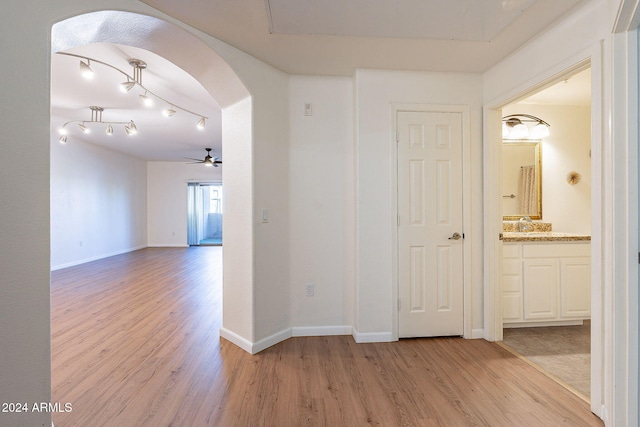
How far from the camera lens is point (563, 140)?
355 centimetres

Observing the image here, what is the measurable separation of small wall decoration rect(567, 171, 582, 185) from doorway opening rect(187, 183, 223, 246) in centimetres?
889

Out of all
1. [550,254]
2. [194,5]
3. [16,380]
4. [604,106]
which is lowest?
[16,380]

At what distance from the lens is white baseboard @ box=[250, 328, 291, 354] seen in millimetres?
2492

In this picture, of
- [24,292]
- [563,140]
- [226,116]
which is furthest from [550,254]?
[24,292]

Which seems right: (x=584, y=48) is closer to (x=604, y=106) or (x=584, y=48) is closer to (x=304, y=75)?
(x=604, y=106)

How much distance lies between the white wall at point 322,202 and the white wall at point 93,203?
567cm

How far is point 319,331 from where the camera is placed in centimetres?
285

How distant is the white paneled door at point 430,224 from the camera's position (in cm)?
278

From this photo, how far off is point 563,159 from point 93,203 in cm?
893

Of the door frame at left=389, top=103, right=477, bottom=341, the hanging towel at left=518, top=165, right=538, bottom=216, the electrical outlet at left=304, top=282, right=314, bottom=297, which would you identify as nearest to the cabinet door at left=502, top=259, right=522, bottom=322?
the door frame at left=389, top=103, right=477, bottom=341

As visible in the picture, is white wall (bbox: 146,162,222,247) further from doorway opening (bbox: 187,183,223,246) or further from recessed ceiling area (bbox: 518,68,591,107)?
recessed ceiling area (bbox: 518,68,591,107)

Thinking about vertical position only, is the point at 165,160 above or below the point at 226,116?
above

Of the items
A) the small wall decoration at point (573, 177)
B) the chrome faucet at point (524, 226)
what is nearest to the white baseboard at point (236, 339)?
the chrome faucet at point (524, 226)

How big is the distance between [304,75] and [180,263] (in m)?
5.41
